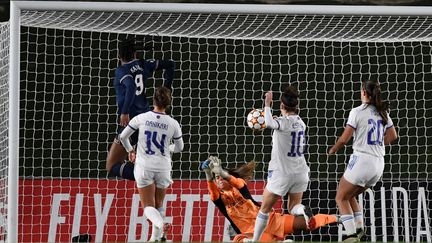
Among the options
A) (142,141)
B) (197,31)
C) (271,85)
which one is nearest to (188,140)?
(271,85)

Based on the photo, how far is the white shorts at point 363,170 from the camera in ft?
38.2

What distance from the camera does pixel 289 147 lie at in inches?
464

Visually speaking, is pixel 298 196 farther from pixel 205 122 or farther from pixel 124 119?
pixel 205 122

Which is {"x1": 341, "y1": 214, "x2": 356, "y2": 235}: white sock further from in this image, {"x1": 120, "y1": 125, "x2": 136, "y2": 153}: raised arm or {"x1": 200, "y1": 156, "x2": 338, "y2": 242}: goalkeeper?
{"x1": 120, "y1": 125, "x2": 136, "y2": 153}: raised arm

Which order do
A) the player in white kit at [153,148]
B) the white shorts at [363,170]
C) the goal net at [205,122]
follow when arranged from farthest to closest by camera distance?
1. the goal net at [205,122]
2. the player in white kit at [153,148]
3. the white shorts at [363,170]

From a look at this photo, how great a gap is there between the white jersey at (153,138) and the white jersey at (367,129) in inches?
59.0

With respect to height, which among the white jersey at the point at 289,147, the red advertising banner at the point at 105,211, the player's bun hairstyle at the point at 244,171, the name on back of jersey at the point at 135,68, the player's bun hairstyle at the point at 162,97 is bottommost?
the red advertising banner at the point at 105,211

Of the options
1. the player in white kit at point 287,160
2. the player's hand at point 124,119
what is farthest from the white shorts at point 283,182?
the player's hand at point 124,119

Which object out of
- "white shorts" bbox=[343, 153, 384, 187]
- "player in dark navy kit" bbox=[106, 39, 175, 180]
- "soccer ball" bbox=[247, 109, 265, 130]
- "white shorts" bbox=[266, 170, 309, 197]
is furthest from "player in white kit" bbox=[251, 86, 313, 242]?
"player in dark navy kit" bbox=[106, 39, 175, 180]

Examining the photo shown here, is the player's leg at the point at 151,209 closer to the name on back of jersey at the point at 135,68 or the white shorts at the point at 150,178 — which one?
the white shorts at the point at 150,178

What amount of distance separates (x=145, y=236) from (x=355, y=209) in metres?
2.94

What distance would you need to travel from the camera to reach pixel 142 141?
1176cm

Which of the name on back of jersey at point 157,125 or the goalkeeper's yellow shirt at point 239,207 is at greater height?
the name on back of jersey at point 157,125

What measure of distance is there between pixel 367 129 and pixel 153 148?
176cm
